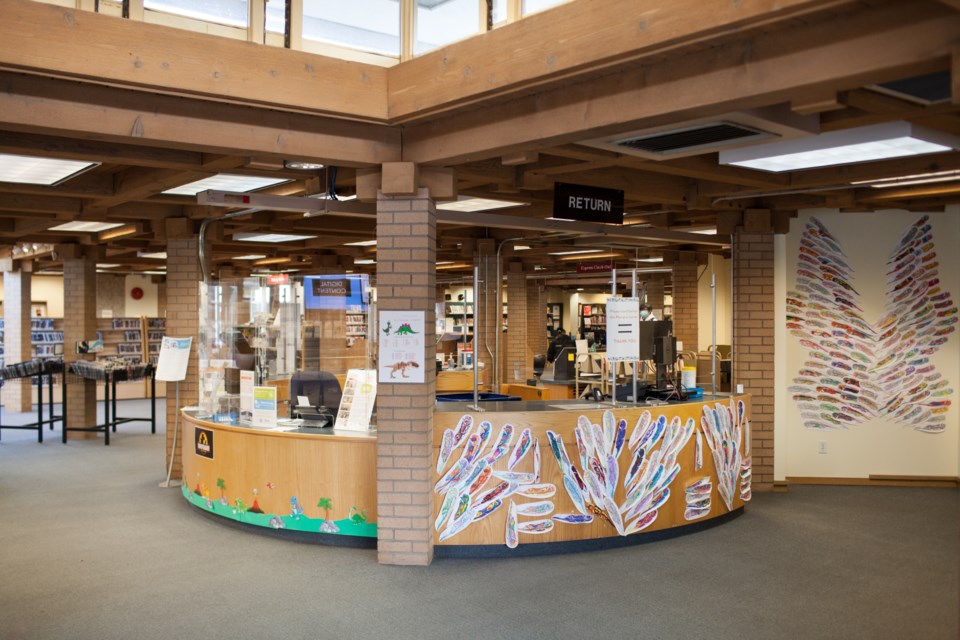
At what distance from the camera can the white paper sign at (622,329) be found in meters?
6.32

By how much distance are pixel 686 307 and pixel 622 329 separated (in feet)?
27.7

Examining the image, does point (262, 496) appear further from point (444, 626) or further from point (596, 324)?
point (596, 324)

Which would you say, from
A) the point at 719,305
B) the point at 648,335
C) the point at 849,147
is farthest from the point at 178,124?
the point at 719,305

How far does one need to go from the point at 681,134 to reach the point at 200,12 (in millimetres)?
2865

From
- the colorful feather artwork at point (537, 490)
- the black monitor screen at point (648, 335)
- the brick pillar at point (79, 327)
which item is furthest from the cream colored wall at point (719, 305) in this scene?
the brick pillar at point (79, 327)

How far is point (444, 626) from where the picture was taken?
4.39 meters

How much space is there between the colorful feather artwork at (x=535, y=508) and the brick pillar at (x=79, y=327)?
842cm

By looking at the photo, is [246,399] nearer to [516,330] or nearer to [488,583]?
[488,583]

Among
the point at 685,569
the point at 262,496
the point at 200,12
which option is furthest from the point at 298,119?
the point at 685,569

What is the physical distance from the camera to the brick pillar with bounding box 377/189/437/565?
17.9 feet

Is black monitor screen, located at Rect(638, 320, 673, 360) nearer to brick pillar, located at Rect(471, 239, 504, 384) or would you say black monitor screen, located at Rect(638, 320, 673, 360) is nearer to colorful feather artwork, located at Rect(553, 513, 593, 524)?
colorful feather artwork, located at Rect(553, 513, 593, 524)

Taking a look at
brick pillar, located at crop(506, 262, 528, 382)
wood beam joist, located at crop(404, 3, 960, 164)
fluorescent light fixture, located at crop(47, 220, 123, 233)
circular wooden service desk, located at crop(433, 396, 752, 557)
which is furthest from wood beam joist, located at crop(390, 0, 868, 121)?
brick pillar, located at crop(506, 262, 528, 382)

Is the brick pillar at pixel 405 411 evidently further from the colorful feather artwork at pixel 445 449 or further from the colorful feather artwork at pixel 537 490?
the colorful feather artwork at pixel 537 490

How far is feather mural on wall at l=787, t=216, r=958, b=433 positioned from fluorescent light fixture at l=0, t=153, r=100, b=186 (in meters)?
6.97
